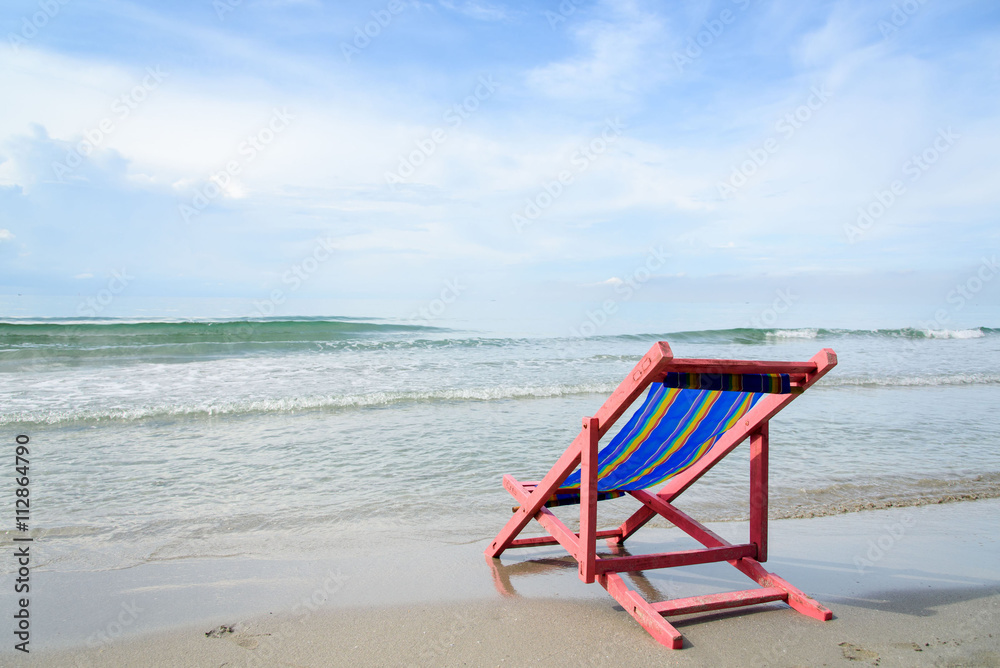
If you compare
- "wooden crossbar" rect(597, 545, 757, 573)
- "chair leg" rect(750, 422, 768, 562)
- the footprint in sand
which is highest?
"chair leg" rect(750, 422, 768, 562)

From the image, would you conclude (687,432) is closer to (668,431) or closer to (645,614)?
(668,431)

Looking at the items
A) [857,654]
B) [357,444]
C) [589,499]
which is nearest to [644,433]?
[589,499]

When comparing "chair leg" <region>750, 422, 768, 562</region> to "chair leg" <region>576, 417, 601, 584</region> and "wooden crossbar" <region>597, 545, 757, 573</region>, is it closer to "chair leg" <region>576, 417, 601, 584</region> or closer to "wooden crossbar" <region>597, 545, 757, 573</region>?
"wooden crossbar" <region>597, 545, 757, 573</region>

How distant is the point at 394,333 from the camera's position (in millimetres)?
23422

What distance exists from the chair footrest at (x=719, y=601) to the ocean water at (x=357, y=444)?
1694 millimetres

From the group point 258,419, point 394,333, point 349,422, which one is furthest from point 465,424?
point 394,333

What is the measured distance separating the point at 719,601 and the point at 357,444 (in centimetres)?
492

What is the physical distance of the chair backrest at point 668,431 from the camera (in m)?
Result: 3.20

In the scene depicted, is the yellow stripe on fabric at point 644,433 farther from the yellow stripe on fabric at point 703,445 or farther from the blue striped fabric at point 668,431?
the yellow stripe on fabric at point 703,445

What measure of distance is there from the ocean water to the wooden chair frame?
1.32 m

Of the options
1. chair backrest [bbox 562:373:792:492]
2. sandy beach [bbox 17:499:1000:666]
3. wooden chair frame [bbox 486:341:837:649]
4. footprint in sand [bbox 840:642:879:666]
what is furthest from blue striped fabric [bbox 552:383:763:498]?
footprint in sand [bbox 840:642:879:666]

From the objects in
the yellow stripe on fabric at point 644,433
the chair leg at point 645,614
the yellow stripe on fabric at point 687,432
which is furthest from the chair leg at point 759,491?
the chair leg at point 645,614

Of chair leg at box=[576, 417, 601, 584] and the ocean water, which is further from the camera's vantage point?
the ocean water

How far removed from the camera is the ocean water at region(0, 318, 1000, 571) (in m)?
4.62
